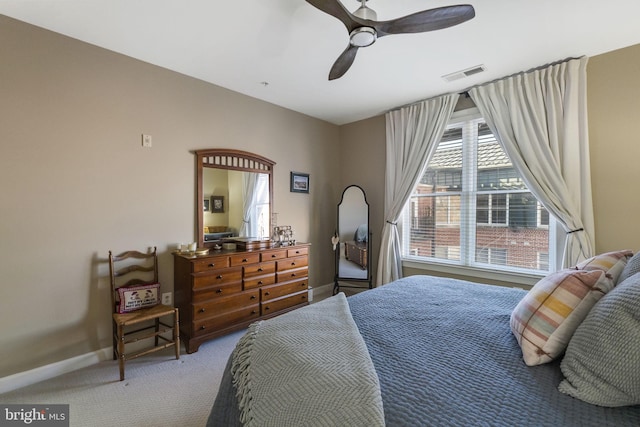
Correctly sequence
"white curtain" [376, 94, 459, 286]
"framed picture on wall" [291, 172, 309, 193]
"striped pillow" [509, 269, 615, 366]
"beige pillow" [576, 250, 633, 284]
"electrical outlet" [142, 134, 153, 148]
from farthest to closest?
"framed picture on wall" [291, 172, 309, 193]
"white curtain" [376, 94, 459, 286]
"electrical outlet" [142, 134, 153, 148]
"beige pillow" [576, 250, 633, 284]
"striped pillow" [509, 269, 615, 366]

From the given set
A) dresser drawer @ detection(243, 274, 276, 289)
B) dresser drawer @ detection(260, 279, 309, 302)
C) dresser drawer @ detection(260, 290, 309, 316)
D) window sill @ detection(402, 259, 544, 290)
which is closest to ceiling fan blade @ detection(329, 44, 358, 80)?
dresser drawer @ detection(243, 274, 276, 289)

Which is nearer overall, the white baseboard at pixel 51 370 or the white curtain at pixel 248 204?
the white baseboard at pixel 51 370

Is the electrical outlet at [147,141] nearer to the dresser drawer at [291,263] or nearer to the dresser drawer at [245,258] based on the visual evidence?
the dresser drawer at [245,258]

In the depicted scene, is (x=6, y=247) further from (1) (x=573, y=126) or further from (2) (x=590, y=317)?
(1) (x=573, y=126)

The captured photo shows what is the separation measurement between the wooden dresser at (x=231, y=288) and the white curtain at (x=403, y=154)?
4.12ft

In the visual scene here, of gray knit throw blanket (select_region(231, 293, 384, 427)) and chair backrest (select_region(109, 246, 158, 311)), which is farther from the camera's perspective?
chair backrest (select_region(109, 246, 158, 311))

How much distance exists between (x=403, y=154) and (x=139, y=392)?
359 cm

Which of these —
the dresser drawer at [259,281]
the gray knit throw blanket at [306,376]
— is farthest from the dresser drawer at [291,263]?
the gray knit throw blanket at [306,376]

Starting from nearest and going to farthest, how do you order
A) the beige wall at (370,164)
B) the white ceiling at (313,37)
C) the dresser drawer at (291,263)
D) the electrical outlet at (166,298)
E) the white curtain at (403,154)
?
the white ceiling at (313,37), the electrical outlet at (166,298), the dresser drawer at (291,263), the white curtain at (403,154), the beige wall at (370,164)

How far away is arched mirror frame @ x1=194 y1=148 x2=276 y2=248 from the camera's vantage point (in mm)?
2951

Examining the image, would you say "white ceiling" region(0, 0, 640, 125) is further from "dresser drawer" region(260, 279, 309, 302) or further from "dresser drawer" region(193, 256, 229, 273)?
"dresser drawer" region(260, 279, 309, 302)

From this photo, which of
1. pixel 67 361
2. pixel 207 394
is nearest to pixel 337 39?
pixel 207 394

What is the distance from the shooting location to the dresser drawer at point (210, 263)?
252 centimetres

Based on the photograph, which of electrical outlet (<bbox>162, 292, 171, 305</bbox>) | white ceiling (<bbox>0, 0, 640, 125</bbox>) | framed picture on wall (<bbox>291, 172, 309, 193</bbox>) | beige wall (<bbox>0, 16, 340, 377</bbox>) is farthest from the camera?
framed picture on wall (<bbox>291, 172, 309, 193</bbox>)
